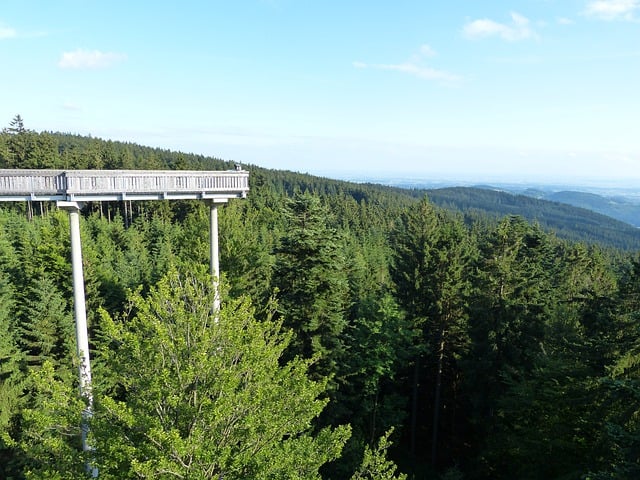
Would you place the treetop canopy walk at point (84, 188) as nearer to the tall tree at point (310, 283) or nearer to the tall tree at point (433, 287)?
the tall tree at point (310, 283)

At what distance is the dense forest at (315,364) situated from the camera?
8.30 m

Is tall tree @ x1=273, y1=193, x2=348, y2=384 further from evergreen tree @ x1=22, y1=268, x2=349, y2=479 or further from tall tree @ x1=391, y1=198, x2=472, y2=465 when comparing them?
evergreen tree @ x1=22, y1=268, x2=349, y2=479

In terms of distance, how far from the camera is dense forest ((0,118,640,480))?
8.30m

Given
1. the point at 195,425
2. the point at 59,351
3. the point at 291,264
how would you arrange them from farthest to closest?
1. the point at 59,351
2. the point at 291,264
3. the point at 195,425

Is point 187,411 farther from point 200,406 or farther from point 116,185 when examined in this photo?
point 116,185

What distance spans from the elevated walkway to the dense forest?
10.6 ft

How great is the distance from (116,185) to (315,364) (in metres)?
11.5

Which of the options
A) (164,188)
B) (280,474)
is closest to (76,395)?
(280,474)

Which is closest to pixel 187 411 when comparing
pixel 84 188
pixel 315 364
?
pixel 84 188

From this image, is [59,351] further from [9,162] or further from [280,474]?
[9,162]

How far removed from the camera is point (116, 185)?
48.3 ft

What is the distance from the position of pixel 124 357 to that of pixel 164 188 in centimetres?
834

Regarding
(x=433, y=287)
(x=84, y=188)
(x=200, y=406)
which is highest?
(x=84, y=188)

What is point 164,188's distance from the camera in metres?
15.7
